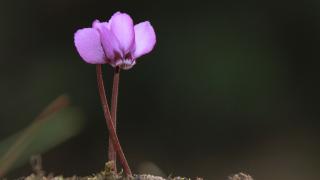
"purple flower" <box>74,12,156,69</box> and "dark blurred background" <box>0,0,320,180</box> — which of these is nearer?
"purple flower" <box>74,12,156,69</box>

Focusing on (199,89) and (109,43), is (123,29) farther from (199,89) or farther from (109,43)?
(199,89)

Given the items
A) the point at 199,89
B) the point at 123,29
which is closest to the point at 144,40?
the point at 123,29

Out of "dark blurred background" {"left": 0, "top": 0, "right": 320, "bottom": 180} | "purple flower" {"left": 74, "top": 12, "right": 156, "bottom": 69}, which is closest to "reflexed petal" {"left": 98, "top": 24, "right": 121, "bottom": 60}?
"purple flower" {"left": 74, "top": 12, "right": 156, "bottom": 69}

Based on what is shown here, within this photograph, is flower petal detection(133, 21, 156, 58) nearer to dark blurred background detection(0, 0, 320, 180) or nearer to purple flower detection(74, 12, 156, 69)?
purple flower detection(74, 12, 156, 69)

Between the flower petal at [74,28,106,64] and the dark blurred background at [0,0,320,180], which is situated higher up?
the dark blurred background at [0,0,320,180]

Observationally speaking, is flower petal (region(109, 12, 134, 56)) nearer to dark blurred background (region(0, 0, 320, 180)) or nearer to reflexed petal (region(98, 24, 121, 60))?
reflexed petal (region(98, 24, 121, 60))

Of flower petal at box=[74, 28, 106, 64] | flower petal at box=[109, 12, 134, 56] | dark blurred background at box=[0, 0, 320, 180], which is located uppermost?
dark blurred background at box=[0, 0, 320, 180]

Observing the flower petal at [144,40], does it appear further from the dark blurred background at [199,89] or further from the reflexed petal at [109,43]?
the dark blurred background at [199,89]

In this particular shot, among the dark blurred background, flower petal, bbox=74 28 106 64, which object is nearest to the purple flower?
flower petal, bbox=74 28 106 64
